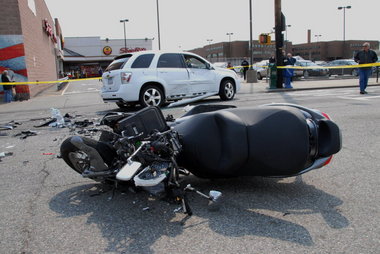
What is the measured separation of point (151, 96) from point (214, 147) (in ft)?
24.8

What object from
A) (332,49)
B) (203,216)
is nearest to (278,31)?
(203,216)

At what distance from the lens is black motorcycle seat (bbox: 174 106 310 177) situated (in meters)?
3.24

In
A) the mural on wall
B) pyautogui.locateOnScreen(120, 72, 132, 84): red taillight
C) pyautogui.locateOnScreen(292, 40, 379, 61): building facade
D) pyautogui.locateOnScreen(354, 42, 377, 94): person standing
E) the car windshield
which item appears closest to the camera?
pyautogui.locateOnScreen(120, 72, 132, 84): red taillight

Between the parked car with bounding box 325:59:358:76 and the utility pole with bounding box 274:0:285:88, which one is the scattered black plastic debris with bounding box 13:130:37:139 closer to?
the utility pole with bounding box 274:0:285:88

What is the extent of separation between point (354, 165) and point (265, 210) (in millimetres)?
1949

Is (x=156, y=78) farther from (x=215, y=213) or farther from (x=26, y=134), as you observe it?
(x=215, y=213)

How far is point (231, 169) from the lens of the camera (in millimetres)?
3311

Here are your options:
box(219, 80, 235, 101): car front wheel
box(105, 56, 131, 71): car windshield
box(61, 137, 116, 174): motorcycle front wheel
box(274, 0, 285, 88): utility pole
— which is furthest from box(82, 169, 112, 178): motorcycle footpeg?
box(274, 0, 285, 88): utility pole

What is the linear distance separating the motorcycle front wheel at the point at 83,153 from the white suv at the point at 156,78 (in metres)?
6.77

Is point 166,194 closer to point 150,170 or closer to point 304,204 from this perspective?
point 150,170

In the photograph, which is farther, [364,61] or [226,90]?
[364,61]

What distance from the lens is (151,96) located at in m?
10.7

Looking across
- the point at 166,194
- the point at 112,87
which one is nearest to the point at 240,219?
the point at 166,194

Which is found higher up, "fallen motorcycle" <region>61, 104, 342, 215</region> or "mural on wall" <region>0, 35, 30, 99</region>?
"mural on wall" <region>0, 35, 30, 99</region>
